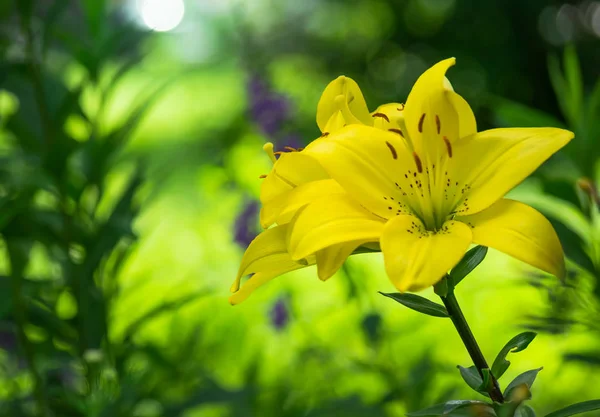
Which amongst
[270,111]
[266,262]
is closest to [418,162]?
[266,262]

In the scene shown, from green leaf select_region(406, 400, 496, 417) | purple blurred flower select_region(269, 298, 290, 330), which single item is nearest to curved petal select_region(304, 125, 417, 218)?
green leaf select_region(406, 400, 496, 417)

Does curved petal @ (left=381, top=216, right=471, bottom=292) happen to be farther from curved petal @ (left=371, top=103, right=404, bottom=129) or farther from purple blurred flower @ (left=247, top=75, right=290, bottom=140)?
purple blurred flower @ (left=247, top=75, right=290, bottom=140)

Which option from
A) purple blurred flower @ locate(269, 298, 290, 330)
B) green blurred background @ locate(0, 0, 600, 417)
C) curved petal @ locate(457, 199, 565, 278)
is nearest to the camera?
curved petal @ locate(457, 199, 565, 278)

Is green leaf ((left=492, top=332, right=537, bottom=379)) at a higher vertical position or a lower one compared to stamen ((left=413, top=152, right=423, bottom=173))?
lower

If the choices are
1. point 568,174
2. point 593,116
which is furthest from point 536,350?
point 593,116

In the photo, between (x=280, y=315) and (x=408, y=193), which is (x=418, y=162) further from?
(x=280, y=315)

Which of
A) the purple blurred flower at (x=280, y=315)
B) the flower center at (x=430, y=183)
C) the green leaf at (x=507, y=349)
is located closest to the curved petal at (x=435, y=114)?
the flower center at (x=430, y=183)

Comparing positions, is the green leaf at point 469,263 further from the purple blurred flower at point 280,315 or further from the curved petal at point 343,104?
the purple blurred flower at point 280,315
